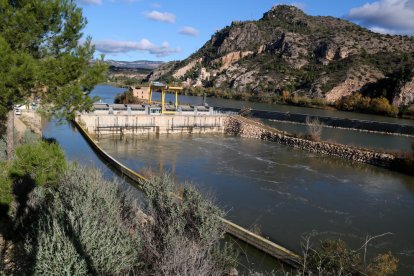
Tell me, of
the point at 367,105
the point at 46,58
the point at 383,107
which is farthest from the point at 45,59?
the point at 367,105

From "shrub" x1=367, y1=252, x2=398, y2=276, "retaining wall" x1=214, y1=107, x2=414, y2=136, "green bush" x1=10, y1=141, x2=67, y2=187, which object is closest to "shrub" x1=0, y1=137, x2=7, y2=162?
"green bush" x1=10, y1=141, x2=67, y2=187

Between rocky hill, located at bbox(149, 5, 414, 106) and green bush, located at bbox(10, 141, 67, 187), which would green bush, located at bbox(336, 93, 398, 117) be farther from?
green bush, located at bbox(10, 141, 67, 187)

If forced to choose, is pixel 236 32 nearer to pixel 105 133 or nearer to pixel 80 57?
pixel 105 133

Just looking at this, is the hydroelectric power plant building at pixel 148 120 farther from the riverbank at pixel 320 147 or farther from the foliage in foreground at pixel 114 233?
the foliage in foreground at pixel 114 233

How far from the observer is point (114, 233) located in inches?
280

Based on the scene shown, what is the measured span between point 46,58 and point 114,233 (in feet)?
25.7

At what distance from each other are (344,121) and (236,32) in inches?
4987

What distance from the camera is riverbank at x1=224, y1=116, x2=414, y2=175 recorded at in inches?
1218

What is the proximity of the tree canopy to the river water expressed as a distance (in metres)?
7.81

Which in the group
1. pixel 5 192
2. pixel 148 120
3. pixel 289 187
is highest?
pixel 5 192

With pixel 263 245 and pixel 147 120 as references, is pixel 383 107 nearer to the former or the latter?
pixel 147 120

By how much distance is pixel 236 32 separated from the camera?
172 meters

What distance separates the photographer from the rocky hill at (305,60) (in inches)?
3844

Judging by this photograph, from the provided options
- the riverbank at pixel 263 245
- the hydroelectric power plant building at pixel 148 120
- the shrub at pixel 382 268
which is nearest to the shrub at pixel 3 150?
the riverbank at pixel 263 245
